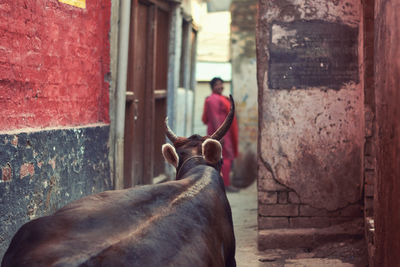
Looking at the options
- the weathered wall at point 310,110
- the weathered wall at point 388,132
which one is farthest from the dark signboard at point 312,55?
the weathered wall at point 388,132

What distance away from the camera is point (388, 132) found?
10.6 feet

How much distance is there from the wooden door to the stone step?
2.19m

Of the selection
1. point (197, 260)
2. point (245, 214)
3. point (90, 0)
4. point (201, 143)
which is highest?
point (90, 0)

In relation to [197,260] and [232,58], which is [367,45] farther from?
[232,58]

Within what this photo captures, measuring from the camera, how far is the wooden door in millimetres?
7305

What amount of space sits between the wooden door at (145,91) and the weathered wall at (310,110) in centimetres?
213

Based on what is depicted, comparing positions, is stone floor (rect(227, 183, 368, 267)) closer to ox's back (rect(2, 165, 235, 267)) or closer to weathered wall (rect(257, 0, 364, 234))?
weathered wall (rect(257, 0, 364, 234))

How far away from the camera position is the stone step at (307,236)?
546 centimetres

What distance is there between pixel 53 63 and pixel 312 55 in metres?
2.12

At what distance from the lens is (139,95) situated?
7.96m

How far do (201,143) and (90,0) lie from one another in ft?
5.86

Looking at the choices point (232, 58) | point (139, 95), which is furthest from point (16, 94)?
point (232, 58)

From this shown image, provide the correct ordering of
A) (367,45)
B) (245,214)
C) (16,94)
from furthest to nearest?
(245,214) → (367,45) → (16,94)

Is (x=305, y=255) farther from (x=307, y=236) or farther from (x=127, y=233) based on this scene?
(x=127, y=233)
